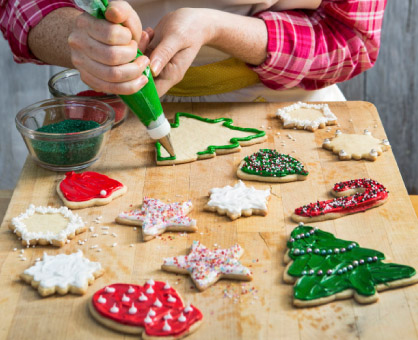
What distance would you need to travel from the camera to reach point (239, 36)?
1.59 metres

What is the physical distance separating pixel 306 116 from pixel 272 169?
0.32 metres

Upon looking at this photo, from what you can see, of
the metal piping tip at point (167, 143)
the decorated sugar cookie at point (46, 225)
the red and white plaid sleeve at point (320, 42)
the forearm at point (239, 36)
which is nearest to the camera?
the decorated sugar cookie at point (46, 225)

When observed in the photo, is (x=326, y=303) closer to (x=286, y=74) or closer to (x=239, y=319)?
(x=239, y=319)

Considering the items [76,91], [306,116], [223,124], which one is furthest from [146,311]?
[76,91]

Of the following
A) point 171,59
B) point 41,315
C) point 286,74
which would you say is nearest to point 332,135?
point 286,74

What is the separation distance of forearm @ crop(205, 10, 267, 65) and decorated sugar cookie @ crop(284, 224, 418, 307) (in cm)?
66

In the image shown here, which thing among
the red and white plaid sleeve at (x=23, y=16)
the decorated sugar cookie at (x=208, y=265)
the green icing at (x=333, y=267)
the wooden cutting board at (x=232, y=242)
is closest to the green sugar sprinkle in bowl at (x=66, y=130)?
the wooden cutting board at (x=232, y=242)

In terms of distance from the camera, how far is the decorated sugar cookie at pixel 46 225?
1151 mm

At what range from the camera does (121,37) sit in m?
1.23

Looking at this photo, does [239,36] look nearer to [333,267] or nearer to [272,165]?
[272,165]

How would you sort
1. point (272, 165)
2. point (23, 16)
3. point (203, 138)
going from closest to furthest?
point (272, 165), point (203, 138), point (23, 16)

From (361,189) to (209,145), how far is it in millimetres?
394

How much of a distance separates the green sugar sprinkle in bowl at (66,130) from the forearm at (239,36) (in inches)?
13.9

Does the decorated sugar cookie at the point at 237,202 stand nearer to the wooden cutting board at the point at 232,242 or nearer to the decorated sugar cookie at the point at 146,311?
the wooden cutting board at the point at 232,242
